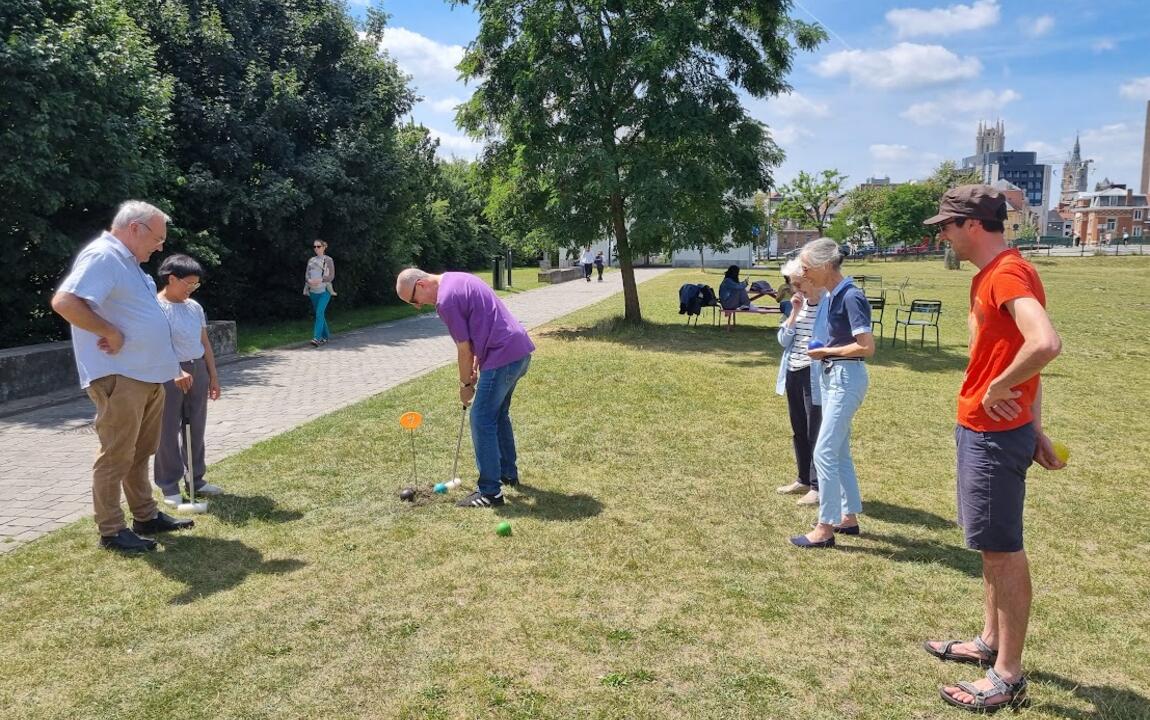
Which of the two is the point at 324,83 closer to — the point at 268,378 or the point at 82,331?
the point at 268,378

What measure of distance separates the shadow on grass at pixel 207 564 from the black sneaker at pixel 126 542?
0.24 feet

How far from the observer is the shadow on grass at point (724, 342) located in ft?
40.9

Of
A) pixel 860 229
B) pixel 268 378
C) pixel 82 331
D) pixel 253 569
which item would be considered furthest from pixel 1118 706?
pixel 860 229

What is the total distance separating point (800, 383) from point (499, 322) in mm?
2240

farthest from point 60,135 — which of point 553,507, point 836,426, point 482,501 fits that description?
point 836,426

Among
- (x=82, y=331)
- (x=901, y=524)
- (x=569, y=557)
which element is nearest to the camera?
(x=82, y=331)

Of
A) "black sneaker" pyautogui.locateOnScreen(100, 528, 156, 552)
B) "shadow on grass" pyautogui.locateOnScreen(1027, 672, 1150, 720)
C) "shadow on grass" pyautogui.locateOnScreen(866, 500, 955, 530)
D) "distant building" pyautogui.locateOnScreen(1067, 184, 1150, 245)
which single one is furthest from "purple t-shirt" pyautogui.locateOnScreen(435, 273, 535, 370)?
"distant building" pyautogui.locateOnScreen(1067, 184, 1150, 245)

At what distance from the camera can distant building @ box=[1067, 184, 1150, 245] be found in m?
121

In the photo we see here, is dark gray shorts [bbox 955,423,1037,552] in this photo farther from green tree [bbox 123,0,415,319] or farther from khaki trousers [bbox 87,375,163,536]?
green tree [bbox 123,0,415,319]

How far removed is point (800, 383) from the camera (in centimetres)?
560

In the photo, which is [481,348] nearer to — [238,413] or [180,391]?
[180,391]

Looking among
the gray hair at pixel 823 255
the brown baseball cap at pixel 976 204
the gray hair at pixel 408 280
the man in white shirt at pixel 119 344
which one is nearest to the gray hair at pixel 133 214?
the man in white shirt at pixel 119 344

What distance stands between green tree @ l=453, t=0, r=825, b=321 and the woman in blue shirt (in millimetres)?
9804

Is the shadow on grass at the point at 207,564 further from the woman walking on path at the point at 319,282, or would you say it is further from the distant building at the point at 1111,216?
the distant building at the point at 1111,216
